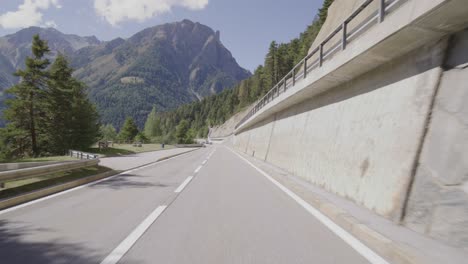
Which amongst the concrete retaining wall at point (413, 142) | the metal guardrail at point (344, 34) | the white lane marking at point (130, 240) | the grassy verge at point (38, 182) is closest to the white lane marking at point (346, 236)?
the concrete retaining wall at point (413, 142)

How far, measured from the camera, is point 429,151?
3959 mm

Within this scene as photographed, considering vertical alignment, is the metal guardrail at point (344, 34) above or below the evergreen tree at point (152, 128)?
above

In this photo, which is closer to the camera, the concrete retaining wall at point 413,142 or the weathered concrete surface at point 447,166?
the weathered concrete surface at point 447,166

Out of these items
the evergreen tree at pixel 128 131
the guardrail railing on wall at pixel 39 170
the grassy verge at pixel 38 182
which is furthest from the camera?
the evergreen tree at pixel 128 131

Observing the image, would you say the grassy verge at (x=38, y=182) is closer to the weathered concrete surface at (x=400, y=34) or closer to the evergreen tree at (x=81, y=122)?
the weathered concrete surface at (x=400, y=34)

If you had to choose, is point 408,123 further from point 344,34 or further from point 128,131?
point 128,131

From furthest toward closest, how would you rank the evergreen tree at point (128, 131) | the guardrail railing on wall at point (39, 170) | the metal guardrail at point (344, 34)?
the evergreen tree at point (128, 131)
the guardrail railing on wall at point (39, 170)
the metal guardrail at point (344, 34)

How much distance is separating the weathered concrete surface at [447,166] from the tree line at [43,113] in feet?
122

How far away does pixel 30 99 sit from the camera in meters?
30.6

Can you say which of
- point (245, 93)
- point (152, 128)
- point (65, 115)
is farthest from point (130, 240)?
point (152, 128)

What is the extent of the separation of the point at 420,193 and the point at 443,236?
2.23 feet

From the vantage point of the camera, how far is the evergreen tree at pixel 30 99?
98.4ft

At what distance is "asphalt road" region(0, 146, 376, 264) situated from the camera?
128 inches

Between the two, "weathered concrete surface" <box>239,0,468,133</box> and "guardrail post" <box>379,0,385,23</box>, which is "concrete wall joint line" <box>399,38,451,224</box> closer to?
"weathered concrete surface" <box>239,0,468,133</box>
